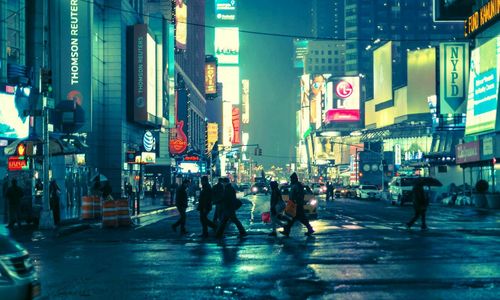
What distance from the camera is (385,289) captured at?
37.2 ft

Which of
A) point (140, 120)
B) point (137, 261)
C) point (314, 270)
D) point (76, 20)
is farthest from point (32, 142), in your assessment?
point (140, 120)

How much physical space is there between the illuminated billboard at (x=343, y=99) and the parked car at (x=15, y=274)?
169475 mm

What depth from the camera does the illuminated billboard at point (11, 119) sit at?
3869 centimetres

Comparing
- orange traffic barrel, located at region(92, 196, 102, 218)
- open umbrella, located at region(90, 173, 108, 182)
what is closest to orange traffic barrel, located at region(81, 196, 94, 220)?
orange traffic barrel, located at region(92, 196, 102, 218)

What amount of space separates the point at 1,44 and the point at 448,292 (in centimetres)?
3534

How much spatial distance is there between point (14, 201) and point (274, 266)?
51.8 feet

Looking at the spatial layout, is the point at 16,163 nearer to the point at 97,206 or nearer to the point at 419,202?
the point at 97,206

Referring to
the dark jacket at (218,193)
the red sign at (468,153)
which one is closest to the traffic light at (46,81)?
the dark jacket at (218,193)

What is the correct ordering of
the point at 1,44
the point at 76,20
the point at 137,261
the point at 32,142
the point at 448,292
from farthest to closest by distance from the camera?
the point at 76,20, the point at 1,44, the point at 32,142, the point at 137,261, the point at 448,292

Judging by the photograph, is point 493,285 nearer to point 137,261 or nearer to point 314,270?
point 314,270

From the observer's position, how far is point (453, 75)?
225 feet

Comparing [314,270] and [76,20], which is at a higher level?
[76,20]

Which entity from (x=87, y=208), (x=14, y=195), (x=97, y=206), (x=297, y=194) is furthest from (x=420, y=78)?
(x=297, y=194)

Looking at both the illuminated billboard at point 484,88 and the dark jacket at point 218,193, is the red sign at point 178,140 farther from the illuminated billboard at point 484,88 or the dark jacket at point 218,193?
the dark jacket at point 218,193
